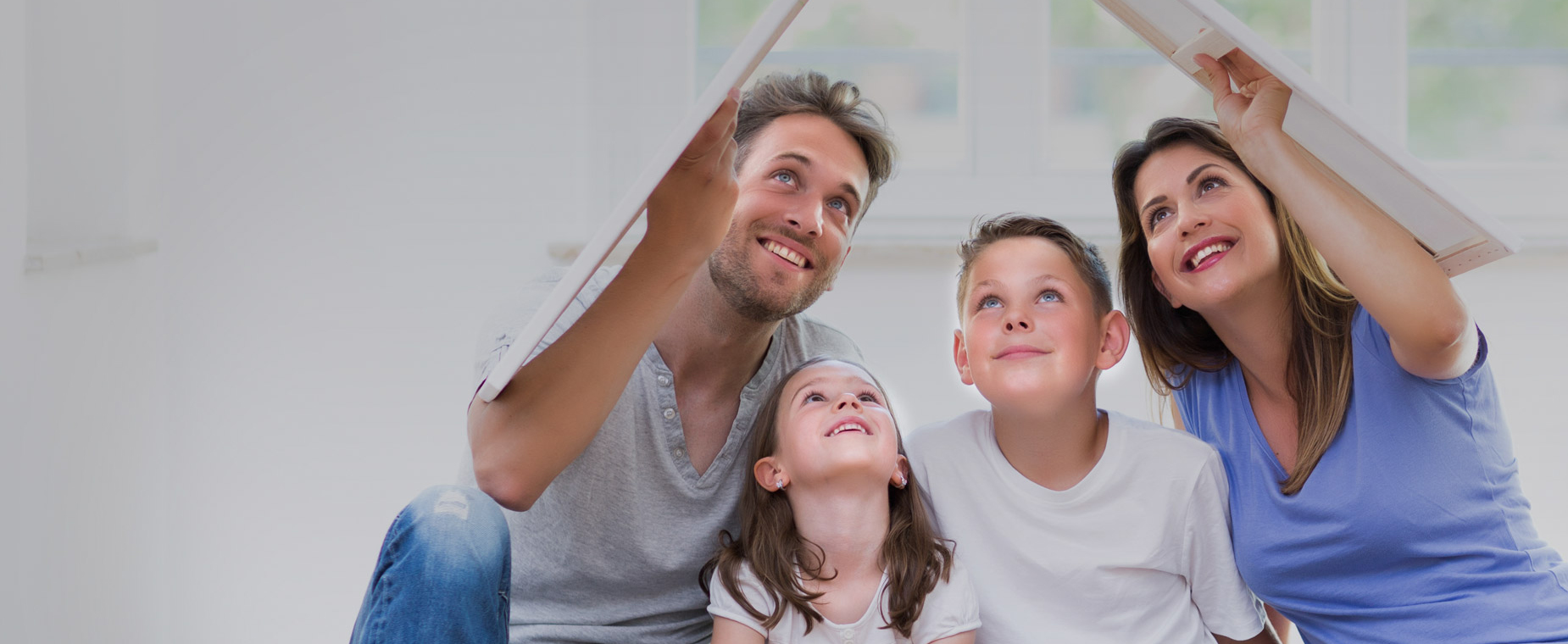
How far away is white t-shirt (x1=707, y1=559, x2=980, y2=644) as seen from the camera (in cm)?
133

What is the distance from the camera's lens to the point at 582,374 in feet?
3.90

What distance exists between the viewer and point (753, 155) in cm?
158

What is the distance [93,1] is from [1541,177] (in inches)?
125

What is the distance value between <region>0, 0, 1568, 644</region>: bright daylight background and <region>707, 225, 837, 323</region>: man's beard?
992 mm

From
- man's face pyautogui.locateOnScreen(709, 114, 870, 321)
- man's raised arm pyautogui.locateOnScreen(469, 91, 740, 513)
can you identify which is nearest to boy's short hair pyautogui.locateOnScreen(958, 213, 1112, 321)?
man's face pyautogui.locateOnScreen(709, 114, 870, 321)

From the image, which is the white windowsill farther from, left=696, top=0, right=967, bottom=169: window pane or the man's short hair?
left=696, top=0, right=967, bottom=169: window pane

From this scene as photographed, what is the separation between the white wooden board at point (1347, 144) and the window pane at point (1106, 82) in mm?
1387

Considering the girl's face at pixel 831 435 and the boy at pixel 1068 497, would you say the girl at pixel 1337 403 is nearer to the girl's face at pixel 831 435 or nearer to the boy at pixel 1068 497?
the boy at pixel 1068 497

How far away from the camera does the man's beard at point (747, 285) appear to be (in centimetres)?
143

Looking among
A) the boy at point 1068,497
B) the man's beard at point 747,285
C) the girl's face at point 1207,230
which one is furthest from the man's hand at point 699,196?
the girl's face at point 1207,230

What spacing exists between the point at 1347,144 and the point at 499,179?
1.89m

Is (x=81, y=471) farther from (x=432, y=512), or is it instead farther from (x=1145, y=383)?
(x=1145, y=383)

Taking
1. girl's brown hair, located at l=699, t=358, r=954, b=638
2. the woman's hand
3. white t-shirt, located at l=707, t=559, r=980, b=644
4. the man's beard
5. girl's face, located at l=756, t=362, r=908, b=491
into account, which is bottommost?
white t-shirt, located at l=707, t=559, r=980, b=644

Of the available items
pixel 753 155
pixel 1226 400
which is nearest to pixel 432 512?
pixel 753 155
